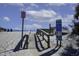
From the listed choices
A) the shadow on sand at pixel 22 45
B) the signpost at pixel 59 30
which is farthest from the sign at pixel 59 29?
the shadow on sand at pixel 22 45

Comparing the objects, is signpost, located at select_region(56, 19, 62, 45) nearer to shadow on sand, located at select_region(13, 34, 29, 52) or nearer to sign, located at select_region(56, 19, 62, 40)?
sign, located at select_region(56, 19, 62, 40)

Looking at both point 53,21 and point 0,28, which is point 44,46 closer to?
point 53,21

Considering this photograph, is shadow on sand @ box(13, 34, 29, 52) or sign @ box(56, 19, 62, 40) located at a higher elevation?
sign @ box(56, 19, 62, 40)

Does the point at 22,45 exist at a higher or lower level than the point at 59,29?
lower

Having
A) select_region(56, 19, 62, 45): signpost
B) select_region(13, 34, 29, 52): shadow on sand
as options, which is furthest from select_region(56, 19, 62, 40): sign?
select_region(13, 34, 29, 52): shadow on sand

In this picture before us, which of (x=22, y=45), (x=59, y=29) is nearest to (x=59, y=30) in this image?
(x=59, y=29)

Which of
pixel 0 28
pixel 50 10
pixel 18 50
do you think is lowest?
pixel 18 50

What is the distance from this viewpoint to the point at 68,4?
344 cm

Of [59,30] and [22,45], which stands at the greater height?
[59,30]

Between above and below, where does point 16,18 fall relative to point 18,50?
above

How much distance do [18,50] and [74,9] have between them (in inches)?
32.7

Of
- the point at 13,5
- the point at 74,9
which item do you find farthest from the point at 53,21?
the point at 13,5

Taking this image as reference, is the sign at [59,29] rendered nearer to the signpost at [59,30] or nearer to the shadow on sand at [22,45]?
the signpost at [59,30]

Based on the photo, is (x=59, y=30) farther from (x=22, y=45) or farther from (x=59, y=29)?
(x=22, y=45)
